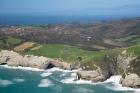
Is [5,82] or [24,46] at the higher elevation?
[24,46]

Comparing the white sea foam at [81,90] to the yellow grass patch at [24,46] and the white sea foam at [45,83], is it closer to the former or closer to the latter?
the white sea foam at [45,83]

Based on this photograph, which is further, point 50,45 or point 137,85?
point 50,45

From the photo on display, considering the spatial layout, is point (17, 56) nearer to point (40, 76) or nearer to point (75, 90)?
point (40, 76)

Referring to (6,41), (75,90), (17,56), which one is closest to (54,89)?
(75,90)

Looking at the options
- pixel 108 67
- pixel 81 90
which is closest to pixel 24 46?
pixel 108 67

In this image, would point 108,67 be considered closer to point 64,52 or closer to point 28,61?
point 64,52

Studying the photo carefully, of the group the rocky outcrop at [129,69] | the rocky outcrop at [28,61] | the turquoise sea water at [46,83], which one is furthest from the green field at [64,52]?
the turquoise sea water at [46,83]

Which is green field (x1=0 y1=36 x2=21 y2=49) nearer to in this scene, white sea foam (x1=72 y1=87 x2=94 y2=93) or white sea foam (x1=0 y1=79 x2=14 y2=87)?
white sea foam (x1=0 y1=79 x2=14 y2=87)

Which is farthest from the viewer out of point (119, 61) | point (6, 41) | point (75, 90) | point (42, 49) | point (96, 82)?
point (6, 41)
